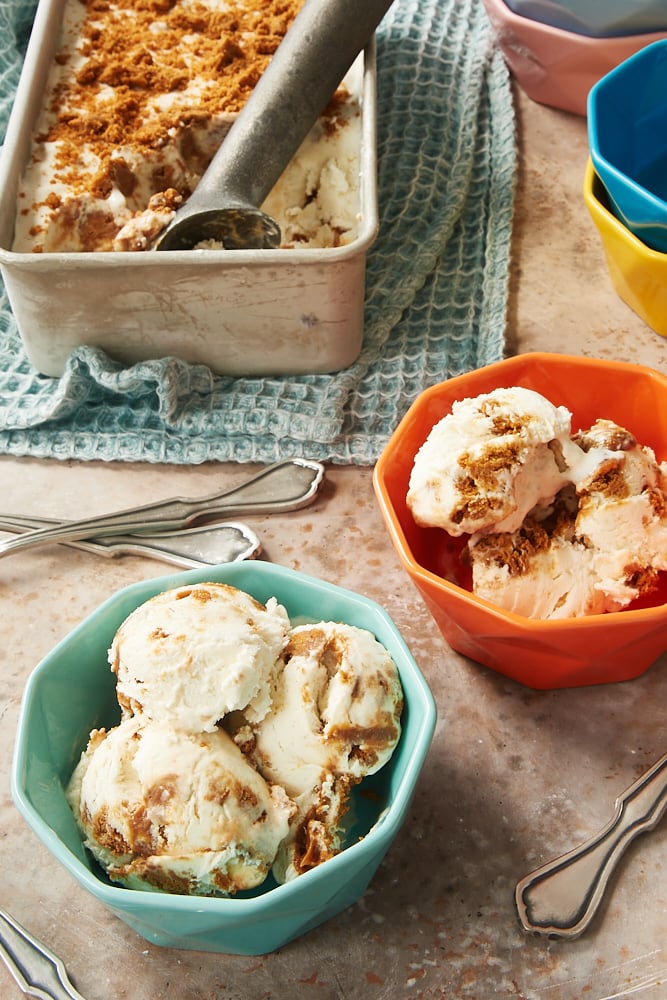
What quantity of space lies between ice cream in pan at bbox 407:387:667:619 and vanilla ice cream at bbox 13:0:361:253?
1.26 ft

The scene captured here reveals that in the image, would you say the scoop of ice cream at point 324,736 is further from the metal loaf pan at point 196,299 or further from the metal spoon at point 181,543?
the metal loaf pan at point 196,299

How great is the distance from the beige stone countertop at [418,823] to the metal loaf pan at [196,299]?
4.9 inches

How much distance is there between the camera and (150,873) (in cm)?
58

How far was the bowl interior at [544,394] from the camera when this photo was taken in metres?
0.77

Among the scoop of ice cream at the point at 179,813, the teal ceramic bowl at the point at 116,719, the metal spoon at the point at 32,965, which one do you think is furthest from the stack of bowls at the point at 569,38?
the metal spoon at the point at 32,965

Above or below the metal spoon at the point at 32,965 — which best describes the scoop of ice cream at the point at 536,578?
above

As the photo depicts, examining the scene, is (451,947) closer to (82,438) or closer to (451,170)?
(82,438)

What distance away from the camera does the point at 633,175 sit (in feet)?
3.46

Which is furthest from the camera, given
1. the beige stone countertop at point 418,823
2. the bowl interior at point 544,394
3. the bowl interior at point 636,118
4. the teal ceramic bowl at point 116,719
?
the bowl interior at point 636,118

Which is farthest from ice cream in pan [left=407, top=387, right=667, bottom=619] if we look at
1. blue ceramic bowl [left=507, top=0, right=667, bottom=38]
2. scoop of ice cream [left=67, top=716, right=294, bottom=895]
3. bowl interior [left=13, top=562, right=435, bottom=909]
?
blue ceramic bowl [left=507, top=0, right=667, bottom=38]

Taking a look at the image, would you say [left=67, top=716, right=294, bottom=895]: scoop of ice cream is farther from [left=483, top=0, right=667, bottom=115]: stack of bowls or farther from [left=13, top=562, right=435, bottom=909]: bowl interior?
[left=483, top=0, right=667, bottom=115]: stack of bowls

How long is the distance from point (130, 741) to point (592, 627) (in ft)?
1.02

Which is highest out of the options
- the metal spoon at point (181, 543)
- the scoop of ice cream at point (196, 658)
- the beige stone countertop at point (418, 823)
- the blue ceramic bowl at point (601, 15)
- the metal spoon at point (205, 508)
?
the blue ceramic bowl at point (601, 15)

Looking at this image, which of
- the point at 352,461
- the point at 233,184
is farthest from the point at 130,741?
the point at 233,184
